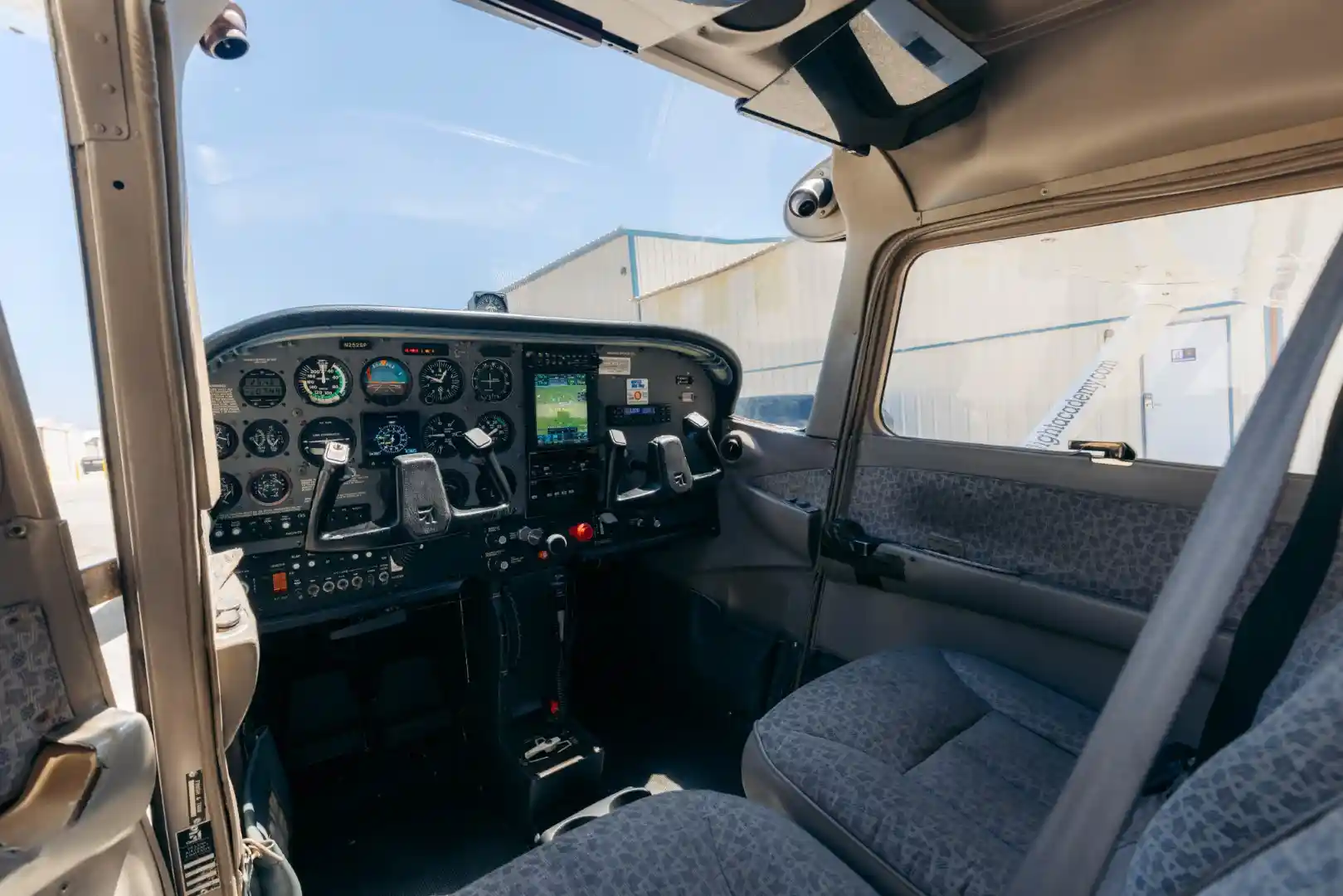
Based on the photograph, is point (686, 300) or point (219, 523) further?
point (686, 300)

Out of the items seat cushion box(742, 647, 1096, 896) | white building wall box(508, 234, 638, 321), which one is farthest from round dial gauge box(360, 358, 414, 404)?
white building wall box(508, 234, 638, 321)

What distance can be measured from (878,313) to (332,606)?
1.93 m

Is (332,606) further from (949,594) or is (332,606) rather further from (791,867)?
(949,594)

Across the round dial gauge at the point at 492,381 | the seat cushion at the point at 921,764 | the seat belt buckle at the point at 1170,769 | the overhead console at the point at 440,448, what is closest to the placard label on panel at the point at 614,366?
the overhead console at the point at 440,448

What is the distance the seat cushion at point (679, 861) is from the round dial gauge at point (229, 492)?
49.7 inches

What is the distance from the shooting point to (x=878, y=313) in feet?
7.26

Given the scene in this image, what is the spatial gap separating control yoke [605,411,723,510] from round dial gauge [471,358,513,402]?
16.3 inches

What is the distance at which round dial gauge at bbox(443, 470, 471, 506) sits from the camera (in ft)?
7.10

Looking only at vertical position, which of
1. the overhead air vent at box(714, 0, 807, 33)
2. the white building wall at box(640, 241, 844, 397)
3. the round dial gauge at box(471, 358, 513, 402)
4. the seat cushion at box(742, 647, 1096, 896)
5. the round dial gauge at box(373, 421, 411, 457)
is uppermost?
the overhead air vent at box(714, 0, 807, 33)

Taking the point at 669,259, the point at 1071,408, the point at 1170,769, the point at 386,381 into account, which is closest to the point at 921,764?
the point at 1170,769

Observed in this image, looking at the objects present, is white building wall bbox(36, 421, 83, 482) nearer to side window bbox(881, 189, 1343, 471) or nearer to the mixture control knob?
the mixture control knob

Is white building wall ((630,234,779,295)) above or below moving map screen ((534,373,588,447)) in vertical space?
above

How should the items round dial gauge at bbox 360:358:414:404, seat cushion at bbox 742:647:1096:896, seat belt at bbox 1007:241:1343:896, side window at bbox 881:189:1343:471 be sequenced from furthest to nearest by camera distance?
1. round dial gauge at bbox 360:358:414:404
2. side window at bbox 881:189:1343:471
3. seat cushion at bbox 742:647:1096:896
4. seat belt at bbox 1007:241:1343:896

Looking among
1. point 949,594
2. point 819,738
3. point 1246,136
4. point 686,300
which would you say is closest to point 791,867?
point 819,738
